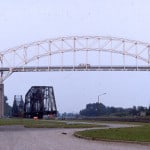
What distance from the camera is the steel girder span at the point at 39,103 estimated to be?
132625 millimetres

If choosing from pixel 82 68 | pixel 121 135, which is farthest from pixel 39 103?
pixel 121 135

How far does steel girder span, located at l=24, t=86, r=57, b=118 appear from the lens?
133 m

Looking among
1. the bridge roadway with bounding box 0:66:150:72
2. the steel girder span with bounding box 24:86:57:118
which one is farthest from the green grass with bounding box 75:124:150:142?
the steel girder span with bounding box 24:86:57:118

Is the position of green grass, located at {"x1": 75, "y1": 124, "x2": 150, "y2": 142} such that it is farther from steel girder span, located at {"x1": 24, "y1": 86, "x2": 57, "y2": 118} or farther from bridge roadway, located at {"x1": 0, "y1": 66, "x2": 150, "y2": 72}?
steel girder span, located at {"x1": 24, "y1": 86, "x2": 57, "y2": 118}

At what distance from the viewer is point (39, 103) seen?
436 ft

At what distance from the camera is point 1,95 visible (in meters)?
113

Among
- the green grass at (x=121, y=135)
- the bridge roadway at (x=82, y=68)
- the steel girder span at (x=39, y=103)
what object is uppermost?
the bridge roadway at (x=82, y=68)

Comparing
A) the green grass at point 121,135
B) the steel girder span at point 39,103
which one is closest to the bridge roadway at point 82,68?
the steel girder span at point 39,103

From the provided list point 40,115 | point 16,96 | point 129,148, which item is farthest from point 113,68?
point 129,148

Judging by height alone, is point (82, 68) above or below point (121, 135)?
above

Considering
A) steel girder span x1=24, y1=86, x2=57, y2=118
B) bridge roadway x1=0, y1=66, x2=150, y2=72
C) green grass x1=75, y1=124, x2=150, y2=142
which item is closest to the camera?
green grass x1=75, y1=124, x2=150, y2=142

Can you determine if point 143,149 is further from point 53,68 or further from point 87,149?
point 53,68

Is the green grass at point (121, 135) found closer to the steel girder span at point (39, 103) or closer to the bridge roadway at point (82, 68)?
the bridge roadway at point (82, 68)

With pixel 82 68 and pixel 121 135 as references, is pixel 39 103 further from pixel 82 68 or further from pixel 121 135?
pixel 121 135
